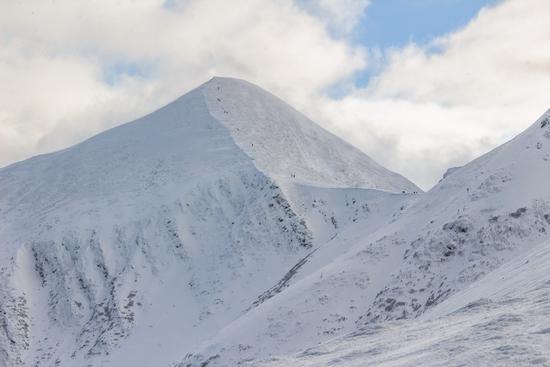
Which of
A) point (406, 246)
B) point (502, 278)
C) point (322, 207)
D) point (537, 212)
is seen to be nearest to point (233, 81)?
point (322, 207)

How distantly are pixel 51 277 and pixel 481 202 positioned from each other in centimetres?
5028

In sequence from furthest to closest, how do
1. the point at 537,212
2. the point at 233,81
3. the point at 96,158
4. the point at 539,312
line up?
the point at 233,81, the point at 96,158, the point at 537,212, the point at 539,312

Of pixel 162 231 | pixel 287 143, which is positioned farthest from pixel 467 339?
pixel 287 143

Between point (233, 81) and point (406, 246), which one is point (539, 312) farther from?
point (233, 81)

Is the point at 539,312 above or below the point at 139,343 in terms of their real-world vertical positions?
below

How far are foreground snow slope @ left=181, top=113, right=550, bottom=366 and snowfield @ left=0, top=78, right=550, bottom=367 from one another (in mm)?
137

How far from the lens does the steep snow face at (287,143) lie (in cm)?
9488

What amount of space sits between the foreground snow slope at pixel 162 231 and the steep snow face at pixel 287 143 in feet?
1.28

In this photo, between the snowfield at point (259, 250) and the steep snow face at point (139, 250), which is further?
the steep snow face at point (139, 250)

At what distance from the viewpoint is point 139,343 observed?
221 ft

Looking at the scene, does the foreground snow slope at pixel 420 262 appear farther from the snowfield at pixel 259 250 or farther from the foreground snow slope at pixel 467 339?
the foreground snow slope at pixel 467 339

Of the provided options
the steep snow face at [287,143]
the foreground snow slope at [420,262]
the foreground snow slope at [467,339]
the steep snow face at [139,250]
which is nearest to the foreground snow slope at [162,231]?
the steep snow face at [139,250]

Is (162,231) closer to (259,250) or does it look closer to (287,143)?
(259,250)

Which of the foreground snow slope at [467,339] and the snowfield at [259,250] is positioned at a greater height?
the snowfield at [259,250]
